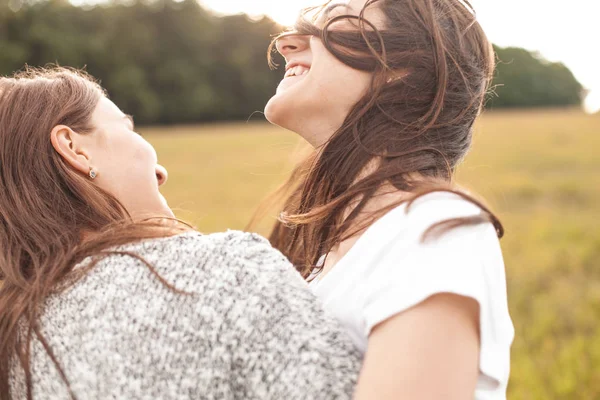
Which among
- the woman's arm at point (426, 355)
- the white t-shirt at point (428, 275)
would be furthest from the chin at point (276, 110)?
the woman's arm at point (426, 355)

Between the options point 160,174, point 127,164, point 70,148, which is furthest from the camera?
point 160,174

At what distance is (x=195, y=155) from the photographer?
18531mm

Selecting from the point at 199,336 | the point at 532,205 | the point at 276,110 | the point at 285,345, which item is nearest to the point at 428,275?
the point at 285,345

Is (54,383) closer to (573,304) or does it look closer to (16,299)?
(16,299)

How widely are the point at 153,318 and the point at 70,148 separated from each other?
0.69 m

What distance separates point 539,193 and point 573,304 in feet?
19.4

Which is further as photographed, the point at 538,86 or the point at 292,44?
the point at 538,86

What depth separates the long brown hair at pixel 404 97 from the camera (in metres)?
1.91

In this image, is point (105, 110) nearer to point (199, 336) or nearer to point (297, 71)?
point (297, 71)

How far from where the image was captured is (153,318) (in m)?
1.45

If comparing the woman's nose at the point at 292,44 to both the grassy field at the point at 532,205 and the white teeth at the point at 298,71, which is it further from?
the grassy field at the point at 532,205

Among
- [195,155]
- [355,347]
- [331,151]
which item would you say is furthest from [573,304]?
[195,155]

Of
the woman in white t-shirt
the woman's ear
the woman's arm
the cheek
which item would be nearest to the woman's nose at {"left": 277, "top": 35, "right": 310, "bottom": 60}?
the woman in white t-shirt

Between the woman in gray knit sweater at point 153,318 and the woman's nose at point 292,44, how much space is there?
77 cm
